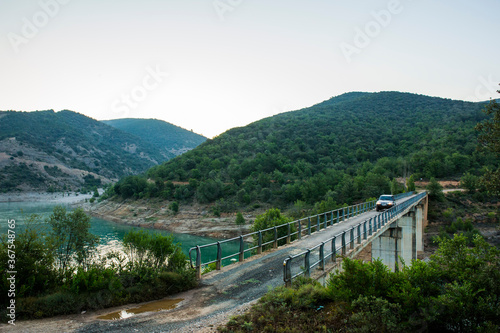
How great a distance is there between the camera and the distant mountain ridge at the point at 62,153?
99812 mm

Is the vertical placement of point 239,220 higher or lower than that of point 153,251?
lower

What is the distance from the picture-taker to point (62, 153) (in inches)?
5059

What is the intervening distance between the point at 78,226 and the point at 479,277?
13.4 meters

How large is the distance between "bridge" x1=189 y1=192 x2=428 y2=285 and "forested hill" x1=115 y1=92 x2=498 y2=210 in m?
19.4

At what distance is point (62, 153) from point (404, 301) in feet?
487

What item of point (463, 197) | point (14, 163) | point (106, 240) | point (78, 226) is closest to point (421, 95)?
point (463, 197)

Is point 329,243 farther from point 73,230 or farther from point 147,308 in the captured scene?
point 73,230

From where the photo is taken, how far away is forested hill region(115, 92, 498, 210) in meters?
59.1

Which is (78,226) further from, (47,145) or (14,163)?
(47,145)

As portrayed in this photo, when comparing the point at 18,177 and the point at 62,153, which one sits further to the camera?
the point at 62,153

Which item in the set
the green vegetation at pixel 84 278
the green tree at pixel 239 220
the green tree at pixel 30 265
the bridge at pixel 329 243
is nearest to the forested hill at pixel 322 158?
the green tree at pixel 239 220

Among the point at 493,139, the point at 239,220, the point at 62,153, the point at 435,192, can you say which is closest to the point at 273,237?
the point at 493,139

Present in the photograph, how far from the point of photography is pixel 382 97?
131 metres

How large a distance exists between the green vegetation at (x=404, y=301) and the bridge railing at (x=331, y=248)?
67.6 inches
